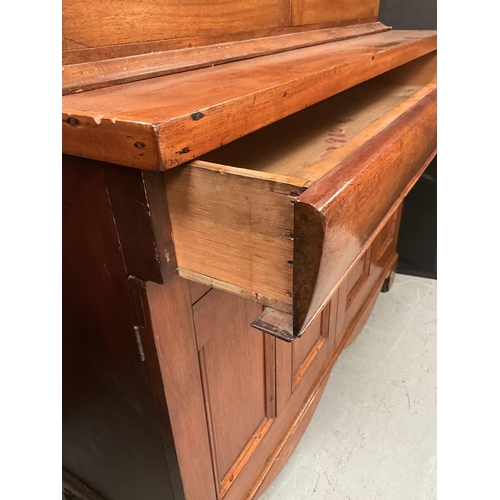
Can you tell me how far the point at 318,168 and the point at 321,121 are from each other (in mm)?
341

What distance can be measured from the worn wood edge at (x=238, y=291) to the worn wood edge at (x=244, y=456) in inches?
21.0

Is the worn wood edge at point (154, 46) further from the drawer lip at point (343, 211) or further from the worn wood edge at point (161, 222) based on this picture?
the drawer lip at point (343, 211)

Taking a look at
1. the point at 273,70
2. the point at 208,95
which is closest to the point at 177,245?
the point at 208,95

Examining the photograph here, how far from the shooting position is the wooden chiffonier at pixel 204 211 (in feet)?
1.29

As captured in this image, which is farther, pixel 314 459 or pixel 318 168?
pixel 314 459

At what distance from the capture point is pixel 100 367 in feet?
2.18

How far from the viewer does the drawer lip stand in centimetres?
35

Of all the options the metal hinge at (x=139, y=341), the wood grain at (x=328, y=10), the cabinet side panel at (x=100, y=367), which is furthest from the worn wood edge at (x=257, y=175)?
the wood grain at (x=328, y=10)

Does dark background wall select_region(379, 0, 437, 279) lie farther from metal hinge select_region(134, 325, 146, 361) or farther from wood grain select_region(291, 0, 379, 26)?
metal hinge select_region(134, 325, 146, 361)

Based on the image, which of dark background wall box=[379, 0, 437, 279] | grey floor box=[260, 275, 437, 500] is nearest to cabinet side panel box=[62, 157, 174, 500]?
grey floor box=[260, 275, 437, 500]

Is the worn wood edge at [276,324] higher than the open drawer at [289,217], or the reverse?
the open drawer at [289,217]

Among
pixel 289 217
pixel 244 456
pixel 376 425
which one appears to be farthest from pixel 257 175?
pixel 376 425

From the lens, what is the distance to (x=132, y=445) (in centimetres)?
72

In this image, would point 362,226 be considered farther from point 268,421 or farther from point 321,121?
point 268,421
